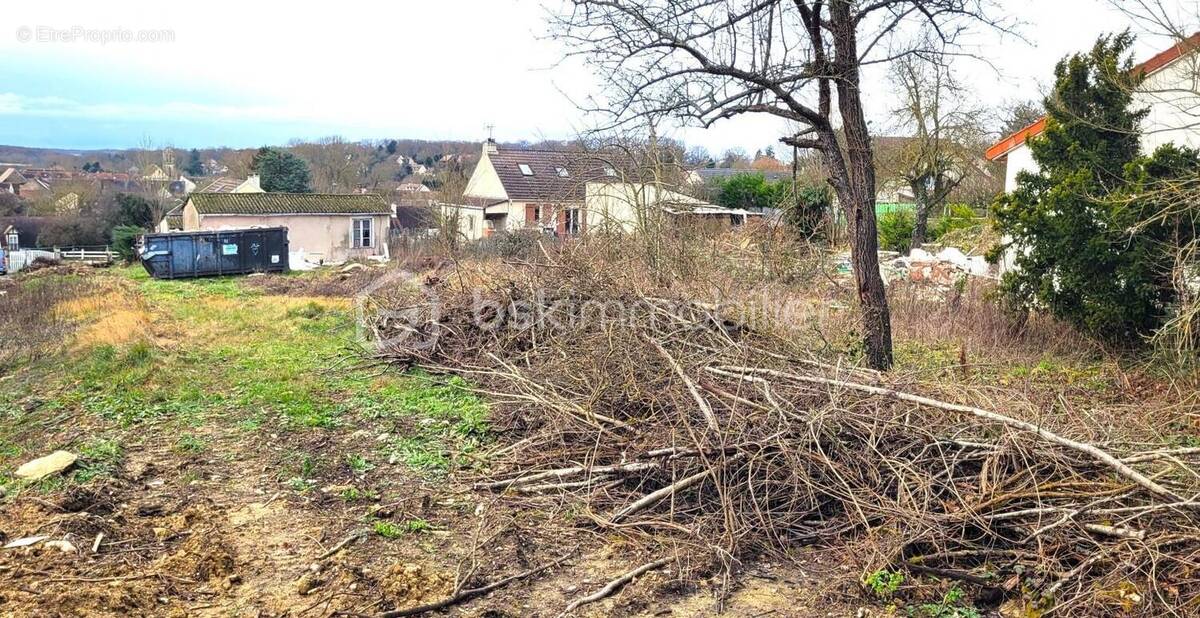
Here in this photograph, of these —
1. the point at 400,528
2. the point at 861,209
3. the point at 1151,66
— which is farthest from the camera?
the point at 1151,66

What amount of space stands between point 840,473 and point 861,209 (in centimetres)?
494

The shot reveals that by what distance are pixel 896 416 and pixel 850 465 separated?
1.68ft

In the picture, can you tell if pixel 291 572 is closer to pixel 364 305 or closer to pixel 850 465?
pixel 850 465

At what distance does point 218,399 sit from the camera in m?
8.73

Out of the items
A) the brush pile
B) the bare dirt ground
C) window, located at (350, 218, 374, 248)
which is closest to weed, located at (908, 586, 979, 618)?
the brush pile

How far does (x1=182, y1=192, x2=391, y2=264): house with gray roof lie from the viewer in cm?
3084

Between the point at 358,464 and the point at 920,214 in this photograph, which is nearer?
the point at 358,464

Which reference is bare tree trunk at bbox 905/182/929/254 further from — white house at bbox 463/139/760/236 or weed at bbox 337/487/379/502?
weed at bbox 337/487/379/502

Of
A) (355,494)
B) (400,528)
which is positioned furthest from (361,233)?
(400,528)

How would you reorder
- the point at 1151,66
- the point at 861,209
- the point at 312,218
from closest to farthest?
the point at 861,209
the point at 1151,66
the point at 312,218

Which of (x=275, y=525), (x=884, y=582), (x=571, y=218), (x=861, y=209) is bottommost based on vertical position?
(x=275, y=525)

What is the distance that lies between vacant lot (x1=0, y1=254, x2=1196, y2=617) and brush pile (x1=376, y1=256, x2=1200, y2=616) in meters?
0.09

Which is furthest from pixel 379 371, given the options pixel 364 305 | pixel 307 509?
pixel 307 509

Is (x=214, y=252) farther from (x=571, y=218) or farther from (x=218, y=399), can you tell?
(x=218, y=399)
